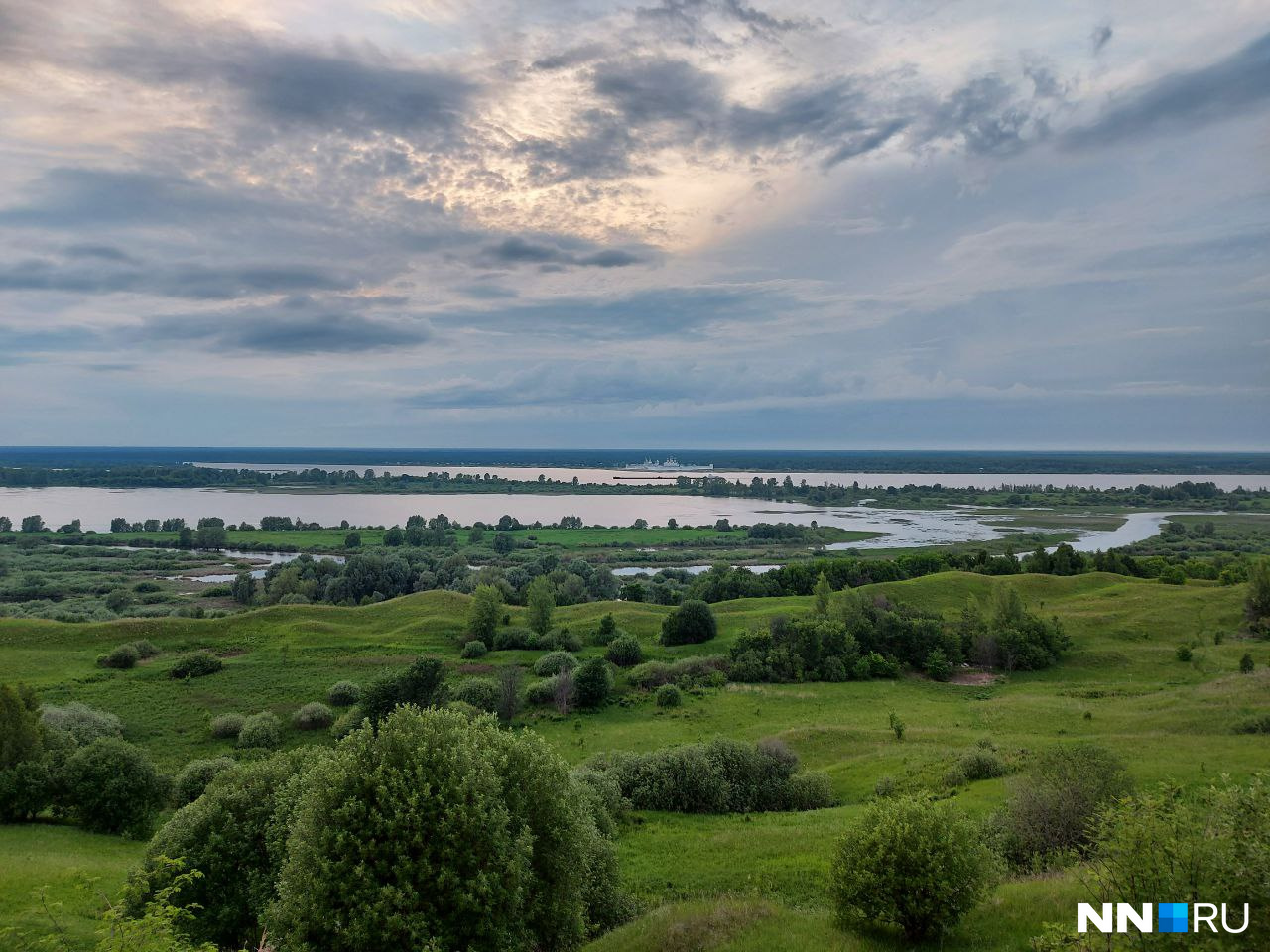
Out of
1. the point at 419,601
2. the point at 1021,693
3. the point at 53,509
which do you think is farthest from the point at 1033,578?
the point at 53,509

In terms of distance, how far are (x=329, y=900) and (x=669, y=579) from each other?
3826 inches

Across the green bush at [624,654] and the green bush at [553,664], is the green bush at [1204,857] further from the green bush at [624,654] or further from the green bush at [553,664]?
the green bush at [624,654]

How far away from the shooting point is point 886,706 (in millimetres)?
50344

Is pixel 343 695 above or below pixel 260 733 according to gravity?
below

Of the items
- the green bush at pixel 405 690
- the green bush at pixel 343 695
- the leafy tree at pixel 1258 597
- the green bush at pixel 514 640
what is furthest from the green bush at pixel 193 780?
the leafy tree at pixel 1258 597

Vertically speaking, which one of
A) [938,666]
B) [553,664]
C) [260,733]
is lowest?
[938,666]

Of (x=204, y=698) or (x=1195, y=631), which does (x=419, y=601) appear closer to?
(x=204, y=698)

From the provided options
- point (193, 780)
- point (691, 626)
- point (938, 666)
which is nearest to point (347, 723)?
point (193, 780)

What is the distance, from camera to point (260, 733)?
4303cm

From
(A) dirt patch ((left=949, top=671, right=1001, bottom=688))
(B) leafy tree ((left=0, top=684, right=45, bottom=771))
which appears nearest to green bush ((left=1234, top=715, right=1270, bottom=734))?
(A) dirt patch ((left=949, top=671, right=1001, bottom=688))

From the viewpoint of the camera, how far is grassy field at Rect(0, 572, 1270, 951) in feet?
61.7

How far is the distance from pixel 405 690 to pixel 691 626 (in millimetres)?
29725

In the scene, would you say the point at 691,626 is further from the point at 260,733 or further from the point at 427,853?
the point at 427,853

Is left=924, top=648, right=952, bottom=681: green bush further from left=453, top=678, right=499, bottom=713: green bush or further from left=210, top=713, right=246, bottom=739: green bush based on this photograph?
left=210, top=713, right=246, bottom=739: green bush
